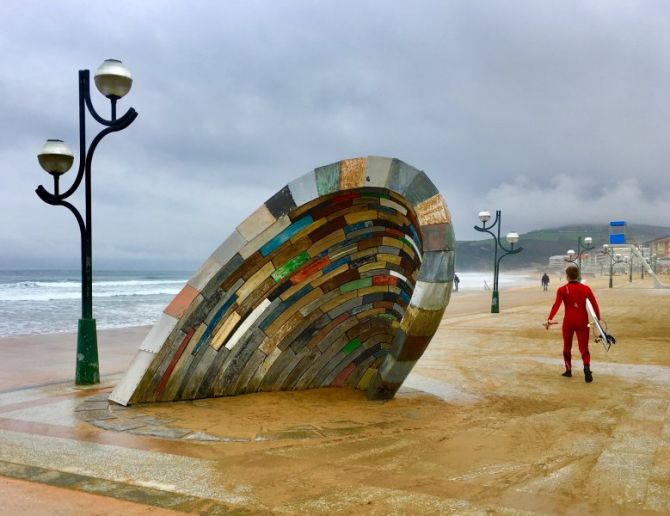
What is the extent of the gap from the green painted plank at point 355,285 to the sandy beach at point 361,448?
4.57ft

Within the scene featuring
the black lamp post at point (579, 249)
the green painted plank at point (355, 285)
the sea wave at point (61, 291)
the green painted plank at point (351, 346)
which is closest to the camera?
the green painted plank at point (355, 285)

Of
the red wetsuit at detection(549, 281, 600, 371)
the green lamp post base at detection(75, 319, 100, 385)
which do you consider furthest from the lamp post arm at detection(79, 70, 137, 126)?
the red wetsuit at detection(549, 281, 600, 371)

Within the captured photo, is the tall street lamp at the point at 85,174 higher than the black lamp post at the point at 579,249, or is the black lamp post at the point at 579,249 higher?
the black lamp post at the point at 579,249

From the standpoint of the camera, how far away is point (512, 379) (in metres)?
9.20

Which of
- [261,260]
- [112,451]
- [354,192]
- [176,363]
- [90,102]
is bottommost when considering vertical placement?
[112,451]

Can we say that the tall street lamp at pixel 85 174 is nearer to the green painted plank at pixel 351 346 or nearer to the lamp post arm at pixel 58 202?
the lamp post arm at pixel 58 202

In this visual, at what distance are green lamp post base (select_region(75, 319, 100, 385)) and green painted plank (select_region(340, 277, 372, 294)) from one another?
3.80 meters

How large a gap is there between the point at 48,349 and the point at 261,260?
874 cm

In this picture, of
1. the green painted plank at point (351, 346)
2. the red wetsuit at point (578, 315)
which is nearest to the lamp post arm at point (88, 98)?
the green painted plank at point (351, 346)

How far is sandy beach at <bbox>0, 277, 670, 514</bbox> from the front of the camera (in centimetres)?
416

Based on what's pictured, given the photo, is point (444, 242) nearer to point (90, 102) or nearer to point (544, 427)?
point (544, 427)

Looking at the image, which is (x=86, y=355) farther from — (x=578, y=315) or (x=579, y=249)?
(x=579, y=249)

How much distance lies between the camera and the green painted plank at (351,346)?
328 inches

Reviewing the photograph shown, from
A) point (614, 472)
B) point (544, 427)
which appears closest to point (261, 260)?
point (544, 427)
